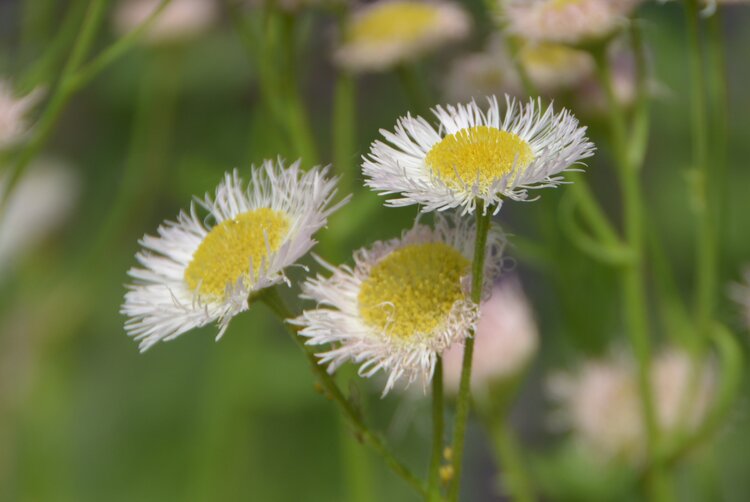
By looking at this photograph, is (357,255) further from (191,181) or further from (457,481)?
(191,181)

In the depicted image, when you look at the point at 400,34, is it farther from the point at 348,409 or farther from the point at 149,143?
the point at 149,143

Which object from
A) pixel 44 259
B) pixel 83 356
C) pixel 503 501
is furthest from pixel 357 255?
pixel 83 356

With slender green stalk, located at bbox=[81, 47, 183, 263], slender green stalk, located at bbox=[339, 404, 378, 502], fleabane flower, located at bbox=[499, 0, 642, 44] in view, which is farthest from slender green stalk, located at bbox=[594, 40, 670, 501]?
slender green stalk, located at bbox=[81, 47, 183, 263]

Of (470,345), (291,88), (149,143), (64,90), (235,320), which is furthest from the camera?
(149,143)

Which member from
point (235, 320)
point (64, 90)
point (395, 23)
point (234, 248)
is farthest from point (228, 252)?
point (235, 320)

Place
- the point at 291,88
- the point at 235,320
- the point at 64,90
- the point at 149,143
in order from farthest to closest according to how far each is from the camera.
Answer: the point at 149,143, the point at 235,320, the point at 291,88, the point at 64,90

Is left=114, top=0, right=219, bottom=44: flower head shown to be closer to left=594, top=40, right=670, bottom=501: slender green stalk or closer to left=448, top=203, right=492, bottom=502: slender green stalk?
left=594, top=40, right=670, bottom=501: slender green stalk

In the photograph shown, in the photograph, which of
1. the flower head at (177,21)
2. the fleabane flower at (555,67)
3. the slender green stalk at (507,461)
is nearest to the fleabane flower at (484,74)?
the fleabane flower at (555,67)
